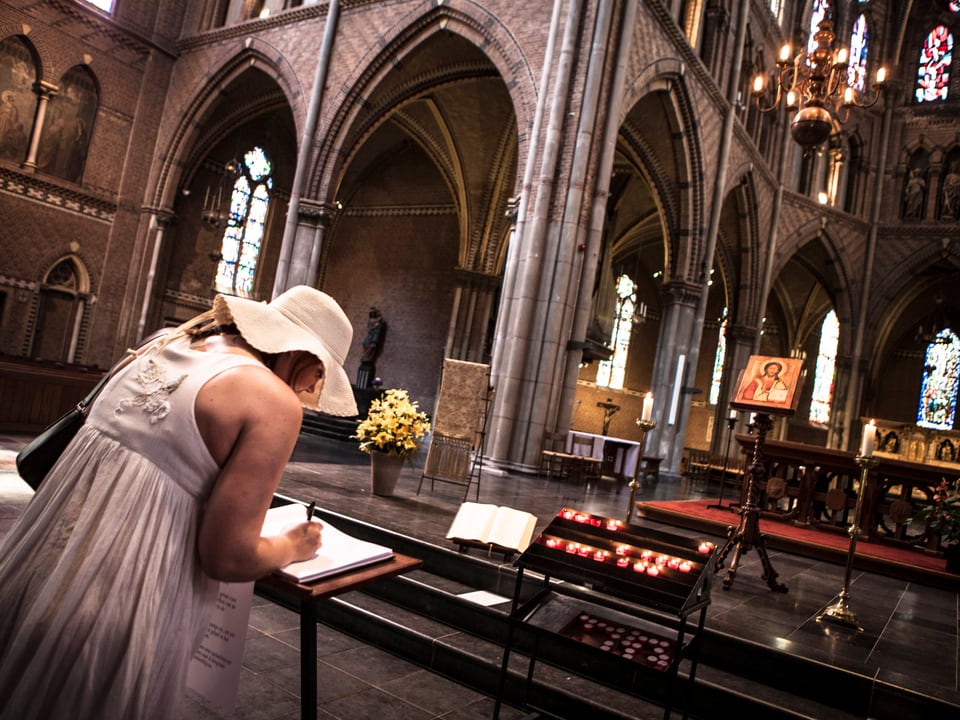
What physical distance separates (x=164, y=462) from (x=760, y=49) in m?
20.8

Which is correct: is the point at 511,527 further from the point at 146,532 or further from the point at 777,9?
the point at 777,9

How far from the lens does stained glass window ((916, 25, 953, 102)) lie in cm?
2222

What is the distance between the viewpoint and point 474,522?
376 cm

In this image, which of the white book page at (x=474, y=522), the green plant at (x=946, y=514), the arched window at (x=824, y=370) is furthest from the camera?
the arched window at (x=824, y=370)

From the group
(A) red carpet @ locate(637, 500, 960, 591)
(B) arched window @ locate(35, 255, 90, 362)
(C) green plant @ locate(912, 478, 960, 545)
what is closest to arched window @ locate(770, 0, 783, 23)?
(A) red carpet @ locate(637, 500, 960, 591)

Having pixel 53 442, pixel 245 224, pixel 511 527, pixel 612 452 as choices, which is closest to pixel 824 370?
pixel 612 452

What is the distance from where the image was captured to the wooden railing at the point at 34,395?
27.8ft

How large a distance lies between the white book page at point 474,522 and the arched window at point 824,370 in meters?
26.2

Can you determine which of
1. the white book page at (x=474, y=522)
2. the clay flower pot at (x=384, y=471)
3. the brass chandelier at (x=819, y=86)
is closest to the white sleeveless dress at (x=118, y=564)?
the white book page at (x=474, y=522)

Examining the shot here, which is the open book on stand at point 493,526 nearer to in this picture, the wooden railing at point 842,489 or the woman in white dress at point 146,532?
the woman in white dress at point 146,532

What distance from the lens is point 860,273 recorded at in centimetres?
2238

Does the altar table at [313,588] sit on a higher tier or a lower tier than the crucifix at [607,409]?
lower

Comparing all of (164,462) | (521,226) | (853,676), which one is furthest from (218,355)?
(521,226)

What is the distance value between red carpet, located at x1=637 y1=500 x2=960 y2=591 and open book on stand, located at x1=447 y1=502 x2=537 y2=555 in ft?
13.4
